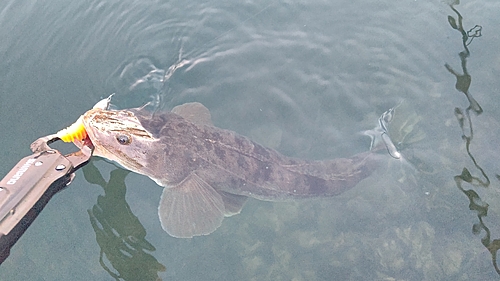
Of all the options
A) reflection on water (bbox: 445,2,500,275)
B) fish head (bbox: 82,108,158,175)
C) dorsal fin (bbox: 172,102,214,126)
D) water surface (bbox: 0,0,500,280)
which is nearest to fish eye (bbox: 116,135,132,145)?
fish head (bbox: 82,108,158,175)

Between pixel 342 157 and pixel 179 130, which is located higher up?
pixel 179 130

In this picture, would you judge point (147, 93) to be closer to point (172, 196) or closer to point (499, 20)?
point (172, 196)

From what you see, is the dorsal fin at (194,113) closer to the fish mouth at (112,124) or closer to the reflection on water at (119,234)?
the fish mouth at (112,124)

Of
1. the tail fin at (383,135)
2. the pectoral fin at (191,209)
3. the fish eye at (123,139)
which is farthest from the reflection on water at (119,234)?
the tail fin at (383,135)

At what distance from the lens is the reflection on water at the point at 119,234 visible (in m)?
4.82

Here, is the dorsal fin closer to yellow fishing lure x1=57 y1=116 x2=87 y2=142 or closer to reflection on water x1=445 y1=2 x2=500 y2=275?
yellow fishing lure x1=57 y1=116 x2=87 y2=142

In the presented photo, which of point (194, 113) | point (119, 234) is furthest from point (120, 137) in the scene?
point (119, 234)

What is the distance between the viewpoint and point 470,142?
574 cm

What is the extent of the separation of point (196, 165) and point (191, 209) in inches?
20.4

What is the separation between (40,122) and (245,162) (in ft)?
10.1

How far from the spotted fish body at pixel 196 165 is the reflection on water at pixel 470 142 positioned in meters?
1.70

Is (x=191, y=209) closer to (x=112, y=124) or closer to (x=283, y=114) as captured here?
(x=112, y=124)

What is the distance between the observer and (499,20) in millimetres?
7016

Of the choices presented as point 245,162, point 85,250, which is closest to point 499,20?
point 245,162
